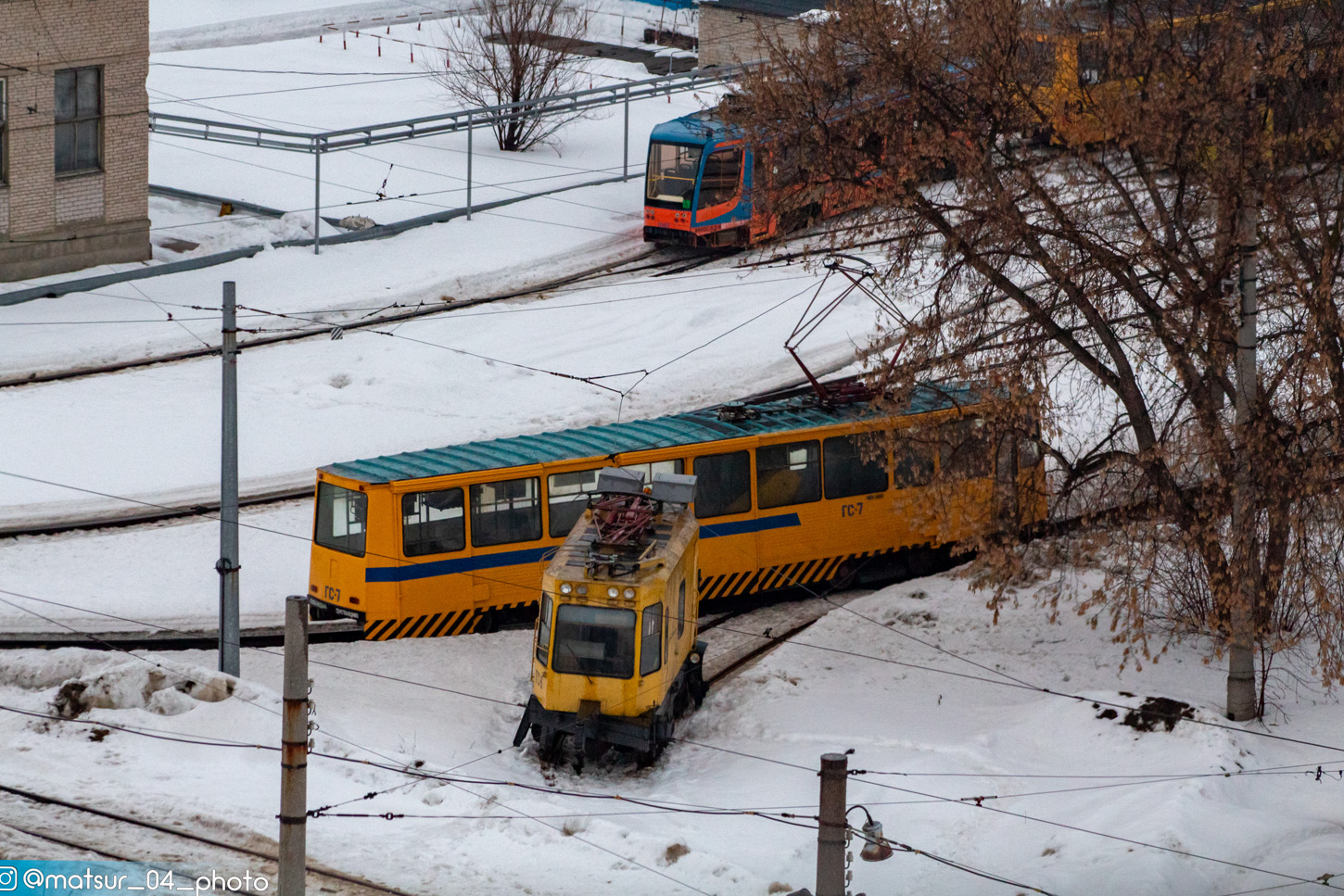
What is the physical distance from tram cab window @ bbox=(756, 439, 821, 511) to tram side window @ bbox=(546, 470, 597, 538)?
2.44 meters

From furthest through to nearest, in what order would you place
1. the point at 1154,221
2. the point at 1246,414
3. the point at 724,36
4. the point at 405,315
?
the point at 724,36 → the point at 405,315 → the point at 1154,221 → the point at 1246,414

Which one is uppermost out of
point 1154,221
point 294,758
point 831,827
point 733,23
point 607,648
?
point 733,23

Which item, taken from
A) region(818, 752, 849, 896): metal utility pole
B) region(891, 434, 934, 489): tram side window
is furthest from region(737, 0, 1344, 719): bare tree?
region(818, 752, 849, 896): metal utility pole

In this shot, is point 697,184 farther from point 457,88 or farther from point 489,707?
point 489,707

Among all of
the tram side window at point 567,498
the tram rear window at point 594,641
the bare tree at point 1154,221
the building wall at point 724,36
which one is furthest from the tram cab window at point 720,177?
the tram rear window at point 594,641

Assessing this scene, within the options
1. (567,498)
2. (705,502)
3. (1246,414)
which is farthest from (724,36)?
(1246,414)

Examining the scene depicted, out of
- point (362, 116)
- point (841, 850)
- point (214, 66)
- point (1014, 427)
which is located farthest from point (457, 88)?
point (841, 850)

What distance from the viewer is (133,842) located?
14914 millimetres

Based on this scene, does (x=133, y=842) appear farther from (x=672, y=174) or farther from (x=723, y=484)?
(x=672, y=174)

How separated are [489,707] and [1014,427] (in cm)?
678

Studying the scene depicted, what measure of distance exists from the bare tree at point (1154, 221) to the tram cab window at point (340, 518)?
619 centimetres

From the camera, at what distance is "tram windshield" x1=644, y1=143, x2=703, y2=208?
34688mm

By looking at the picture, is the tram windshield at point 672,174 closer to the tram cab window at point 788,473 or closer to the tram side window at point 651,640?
the tram cab window at point 788,473

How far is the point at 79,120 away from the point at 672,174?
11610mm
